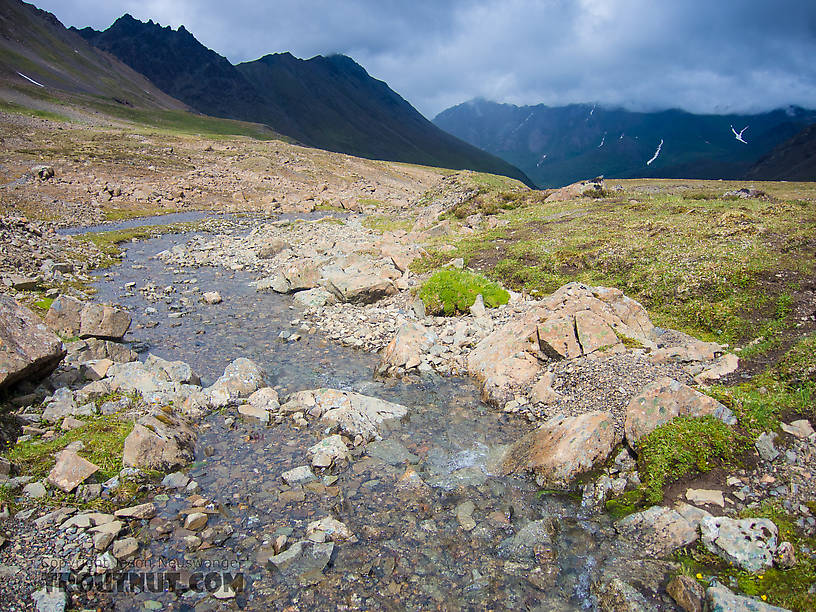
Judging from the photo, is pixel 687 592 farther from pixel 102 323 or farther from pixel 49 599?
pixel 102 323

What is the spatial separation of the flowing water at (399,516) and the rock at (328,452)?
0.27 m

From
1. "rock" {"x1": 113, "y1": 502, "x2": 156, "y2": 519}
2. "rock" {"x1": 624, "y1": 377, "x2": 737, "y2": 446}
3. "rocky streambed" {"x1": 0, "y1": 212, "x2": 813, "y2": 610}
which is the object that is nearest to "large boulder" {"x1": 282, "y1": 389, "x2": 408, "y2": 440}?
"rocky streambed" {"x1": 0, "y1": 212, "x2": 813, "y2": 610}

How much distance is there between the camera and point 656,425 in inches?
382

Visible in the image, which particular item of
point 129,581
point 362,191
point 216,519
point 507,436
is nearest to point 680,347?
point 507,436

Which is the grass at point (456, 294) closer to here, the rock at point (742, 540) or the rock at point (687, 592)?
the rock at point (742, 540)

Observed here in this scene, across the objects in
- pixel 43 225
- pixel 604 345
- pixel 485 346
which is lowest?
pixel 43 225

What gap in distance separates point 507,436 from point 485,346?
456 centimetres

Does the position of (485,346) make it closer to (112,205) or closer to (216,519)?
(216,519)

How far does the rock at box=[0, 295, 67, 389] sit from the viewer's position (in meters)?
10.1

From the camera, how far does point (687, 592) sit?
6613 mm

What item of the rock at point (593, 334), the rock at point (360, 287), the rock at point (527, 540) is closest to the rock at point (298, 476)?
the rock at point (527, 540)

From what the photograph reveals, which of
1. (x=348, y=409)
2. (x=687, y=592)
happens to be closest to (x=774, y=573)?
(x=687, y=592)

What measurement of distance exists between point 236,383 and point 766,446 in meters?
13.4

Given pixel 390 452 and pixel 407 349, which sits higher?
pixel 407 349
